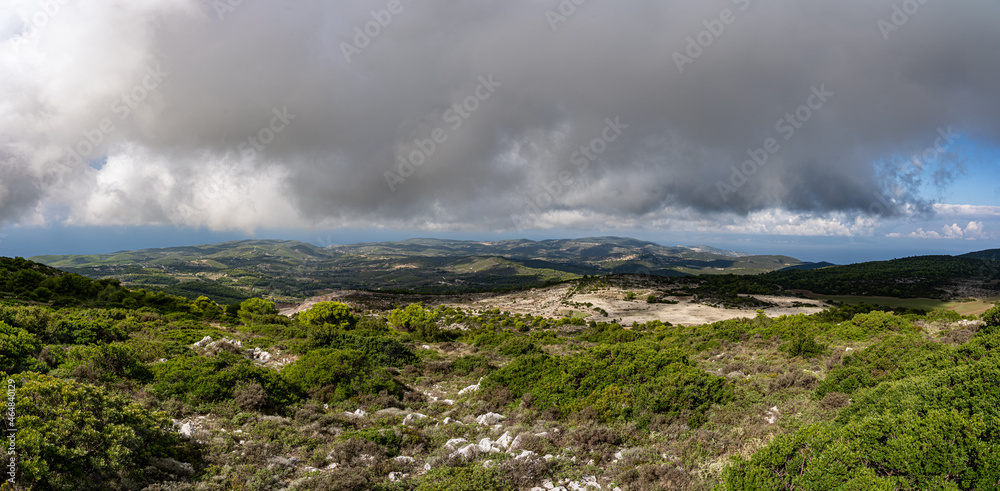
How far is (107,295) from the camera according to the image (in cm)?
3516

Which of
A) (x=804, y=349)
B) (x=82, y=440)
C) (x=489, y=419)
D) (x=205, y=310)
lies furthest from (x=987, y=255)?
(x=205, y=310)

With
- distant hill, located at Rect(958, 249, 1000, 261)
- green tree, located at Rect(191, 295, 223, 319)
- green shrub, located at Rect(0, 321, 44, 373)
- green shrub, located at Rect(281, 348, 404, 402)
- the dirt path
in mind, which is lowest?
the dirt path

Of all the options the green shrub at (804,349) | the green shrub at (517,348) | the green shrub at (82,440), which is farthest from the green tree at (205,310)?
the green shrub at (804,349)

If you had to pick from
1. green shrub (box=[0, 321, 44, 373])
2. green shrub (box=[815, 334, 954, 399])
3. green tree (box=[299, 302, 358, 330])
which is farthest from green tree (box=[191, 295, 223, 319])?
green shrub (box=[815, 334, 954, 399])

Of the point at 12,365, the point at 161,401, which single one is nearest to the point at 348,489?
the point at 161,401

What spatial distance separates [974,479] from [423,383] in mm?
16985

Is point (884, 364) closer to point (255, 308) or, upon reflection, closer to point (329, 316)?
point (329, 316)

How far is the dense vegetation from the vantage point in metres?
6.04

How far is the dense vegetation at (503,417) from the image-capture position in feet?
19.8

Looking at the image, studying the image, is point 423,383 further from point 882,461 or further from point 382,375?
point 882,461

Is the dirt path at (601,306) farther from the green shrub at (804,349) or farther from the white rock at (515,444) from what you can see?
the white rock at (515,444)

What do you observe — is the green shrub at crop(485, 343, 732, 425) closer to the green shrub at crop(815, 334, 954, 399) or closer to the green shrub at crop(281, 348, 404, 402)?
the green shrub at crop(815, 334, 954, 399)

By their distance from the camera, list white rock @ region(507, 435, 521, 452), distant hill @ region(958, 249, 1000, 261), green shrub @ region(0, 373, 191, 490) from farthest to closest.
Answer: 1. distant hill @ region(958, 249, 1000, 261)
2. white rock @ region(507, 435, 521, 452)
3. green shrub @ region(0, 373, 191, 490)

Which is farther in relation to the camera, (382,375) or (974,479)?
(382,375)
